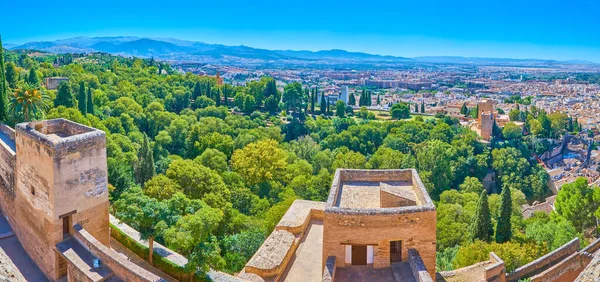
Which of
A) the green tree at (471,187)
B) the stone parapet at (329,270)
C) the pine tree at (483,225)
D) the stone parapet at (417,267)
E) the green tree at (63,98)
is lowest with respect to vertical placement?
the green tree at (471,187)

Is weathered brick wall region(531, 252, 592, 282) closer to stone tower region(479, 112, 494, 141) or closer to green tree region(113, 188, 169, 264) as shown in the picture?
green tree region(113, 188, 169, 264)

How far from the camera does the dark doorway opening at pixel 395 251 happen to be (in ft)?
40.9

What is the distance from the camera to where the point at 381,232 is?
1195 cm

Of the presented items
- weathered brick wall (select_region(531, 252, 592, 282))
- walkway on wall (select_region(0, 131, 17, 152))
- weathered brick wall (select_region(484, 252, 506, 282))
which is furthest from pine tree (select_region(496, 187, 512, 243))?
walkway on wall (select_region(0, 131, 17, 152))

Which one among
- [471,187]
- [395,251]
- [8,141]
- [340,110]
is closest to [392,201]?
[395,251]

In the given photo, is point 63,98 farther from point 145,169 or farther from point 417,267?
point 417,267

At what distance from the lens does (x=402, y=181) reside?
51.8 ft

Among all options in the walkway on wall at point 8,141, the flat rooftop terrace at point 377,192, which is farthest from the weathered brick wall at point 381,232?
the walkway on wall at point 8,141

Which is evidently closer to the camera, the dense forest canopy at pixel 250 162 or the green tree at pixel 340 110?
the dense forest canopy at pixel 250 162

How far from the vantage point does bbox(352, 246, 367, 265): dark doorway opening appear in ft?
40.6

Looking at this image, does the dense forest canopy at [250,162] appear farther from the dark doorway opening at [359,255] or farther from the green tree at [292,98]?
the dark doorway opening at [359,255]

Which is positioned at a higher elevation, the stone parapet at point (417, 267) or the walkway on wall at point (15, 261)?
the stone parapet at point (417, 267)

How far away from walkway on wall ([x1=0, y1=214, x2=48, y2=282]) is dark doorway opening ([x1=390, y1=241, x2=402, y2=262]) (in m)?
10.1

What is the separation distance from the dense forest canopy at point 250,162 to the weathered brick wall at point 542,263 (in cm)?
159
